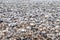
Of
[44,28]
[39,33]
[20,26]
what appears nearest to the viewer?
[39,33]

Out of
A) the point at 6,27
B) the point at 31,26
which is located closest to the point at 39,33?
the point at 31,26

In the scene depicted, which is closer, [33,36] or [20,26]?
[33,36]

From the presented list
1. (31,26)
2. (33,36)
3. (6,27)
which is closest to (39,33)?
(33,36)

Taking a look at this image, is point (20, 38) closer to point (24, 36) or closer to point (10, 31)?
point (24, 36)

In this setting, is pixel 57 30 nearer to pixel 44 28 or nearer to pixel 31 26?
pixel 44 28

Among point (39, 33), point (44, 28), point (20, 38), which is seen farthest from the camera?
A: point (44, 28)

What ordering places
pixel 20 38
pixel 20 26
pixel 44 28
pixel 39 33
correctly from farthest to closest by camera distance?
pixel 20 26
pixel 44 28
pixel 39 33
pixel 20 38

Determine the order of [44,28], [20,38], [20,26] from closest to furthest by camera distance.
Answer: [20,38] < [44,28] < [20,26]

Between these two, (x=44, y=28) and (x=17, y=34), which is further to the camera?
(x=44, y=28)
